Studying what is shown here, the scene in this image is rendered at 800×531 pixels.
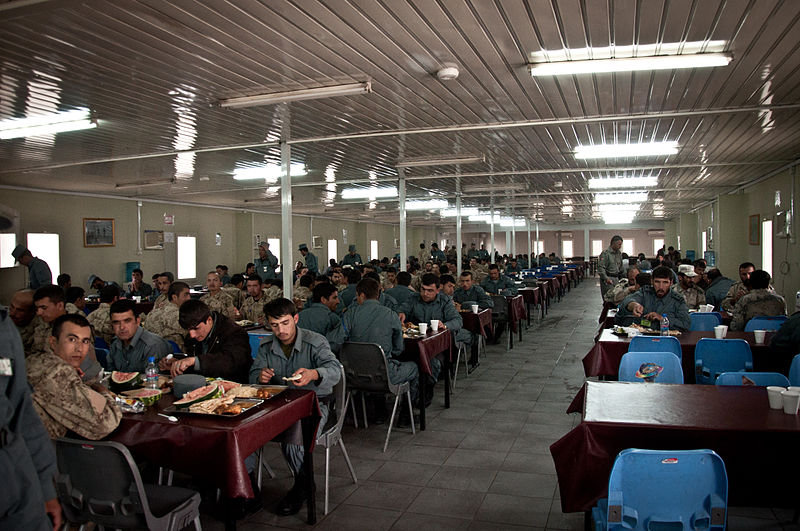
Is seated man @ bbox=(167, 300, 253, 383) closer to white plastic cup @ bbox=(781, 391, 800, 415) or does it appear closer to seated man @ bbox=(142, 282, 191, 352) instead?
seated man @ bbox=(142, 282, 191, 352)

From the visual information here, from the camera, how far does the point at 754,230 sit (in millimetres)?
12992

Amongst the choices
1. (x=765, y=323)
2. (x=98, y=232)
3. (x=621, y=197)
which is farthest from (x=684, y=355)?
(x=621, y=197)

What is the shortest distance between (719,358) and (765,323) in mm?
1476

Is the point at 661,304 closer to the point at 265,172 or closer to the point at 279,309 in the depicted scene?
the point at 279,309

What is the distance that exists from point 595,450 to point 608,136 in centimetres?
592

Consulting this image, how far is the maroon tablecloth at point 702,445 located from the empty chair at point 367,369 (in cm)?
199

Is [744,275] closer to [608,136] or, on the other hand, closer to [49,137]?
[608,136]

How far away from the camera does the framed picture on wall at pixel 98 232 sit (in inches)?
480

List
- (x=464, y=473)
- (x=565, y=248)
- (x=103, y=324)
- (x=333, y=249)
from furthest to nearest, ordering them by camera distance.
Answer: (x=565, y=248) → (x=333, y=249) → (x=103, y=324) → (x=464, y=473)

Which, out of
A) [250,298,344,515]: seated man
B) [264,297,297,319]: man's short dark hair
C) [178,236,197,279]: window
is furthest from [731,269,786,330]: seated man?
[178,236,197,279]: window

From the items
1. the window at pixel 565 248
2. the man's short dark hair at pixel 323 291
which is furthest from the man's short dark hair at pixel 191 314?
the window at pixel 565 248

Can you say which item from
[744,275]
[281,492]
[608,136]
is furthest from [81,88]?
[744,275]

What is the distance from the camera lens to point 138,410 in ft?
9.42

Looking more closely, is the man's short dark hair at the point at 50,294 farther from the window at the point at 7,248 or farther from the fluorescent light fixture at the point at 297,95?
the window at the point at 7,248
